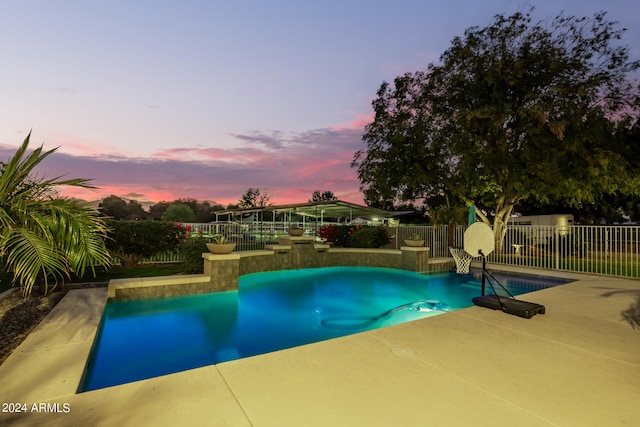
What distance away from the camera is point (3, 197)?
12.9 ft

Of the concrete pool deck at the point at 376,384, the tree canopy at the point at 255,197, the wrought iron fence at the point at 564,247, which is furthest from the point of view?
the tree canopy at the point at 255,197

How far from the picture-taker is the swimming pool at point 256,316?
4918 millimetres

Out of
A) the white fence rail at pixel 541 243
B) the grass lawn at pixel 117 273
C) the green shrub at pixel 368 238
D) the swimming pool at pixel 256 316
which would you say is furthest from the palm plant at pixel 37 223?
the green shrub at pixel 368 238

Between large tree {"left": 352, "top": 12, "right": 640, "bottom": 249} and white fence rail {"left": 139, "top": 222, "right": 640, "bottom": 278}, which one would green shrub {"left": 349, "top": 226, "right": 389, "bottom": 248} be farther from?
large tree {"left": 352, "top": 12, "right": 640, "bottom": 249}

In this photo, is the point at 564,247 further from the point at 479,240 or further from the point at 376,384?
the point at 376,384

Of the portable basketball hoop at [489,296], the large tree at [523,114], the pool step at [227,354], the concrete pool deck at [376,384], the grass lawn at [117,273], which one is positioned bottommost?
the pool step at [227,354]

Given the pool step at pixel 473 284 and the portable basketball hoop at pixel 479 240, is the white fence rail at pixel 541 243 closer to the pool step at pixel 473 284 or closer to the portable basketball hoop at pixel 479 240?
the pool step at pixel 473 284

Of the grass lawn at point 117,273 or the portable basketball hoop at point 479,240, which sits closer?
the portable basketball hoop at point 479,240

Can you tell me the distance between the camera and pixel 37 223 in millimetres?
4047

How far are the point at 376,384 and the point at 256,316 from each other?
5.09 meters

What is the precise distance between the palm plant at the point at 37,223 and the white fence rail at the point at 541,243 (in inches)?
318

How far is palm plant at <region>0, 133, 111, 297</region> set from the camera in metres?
3.79

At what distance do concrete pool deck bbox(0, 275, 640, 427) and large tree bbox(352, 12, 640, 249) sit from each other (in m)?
11.9

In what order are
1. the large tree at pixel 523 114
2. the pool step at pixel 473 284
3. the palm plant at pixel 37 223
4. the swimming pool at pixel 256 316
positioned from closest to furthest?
the palm plant at pixel 37 223
the swimming pool at pixel 256 316
the pool step at pixel 473 284
the large tree at pixel 523 114
